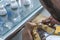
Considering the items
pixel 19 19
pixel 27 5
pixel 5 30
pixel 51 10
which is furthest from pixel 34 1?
pixel 51 10

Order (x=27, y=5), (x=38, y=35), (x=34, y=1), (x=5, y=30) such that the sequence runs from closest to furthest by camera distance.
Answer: (x=38, y=35)
(x=5, y=30)
(x=27, y=5)
(x=34, y=1)

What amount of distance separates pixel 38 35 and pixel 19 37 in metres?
0.35

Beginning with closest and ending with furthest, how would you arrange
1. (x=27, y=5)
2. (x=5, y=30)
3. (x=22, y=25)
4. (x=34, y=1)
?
(x=5, y=30) → (x=22, y=25) → (x=27, y=5) → (x=34, y=1)

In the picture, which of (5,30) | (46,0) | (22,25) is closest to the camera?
(46,0)

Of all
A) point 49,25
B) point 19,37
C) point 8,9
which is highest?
point 8,9

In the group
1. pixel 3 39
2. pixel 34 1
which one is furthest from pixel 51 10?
pixel 34 1

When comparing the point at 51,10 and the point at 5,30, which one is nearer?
→ the point at 51,10

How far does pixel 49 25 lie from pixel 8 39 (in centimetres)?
35

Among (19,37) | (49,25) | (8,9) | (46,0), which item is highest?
(46,0)

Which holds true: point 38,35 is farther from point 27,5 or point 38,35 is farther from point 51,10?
point 27,5

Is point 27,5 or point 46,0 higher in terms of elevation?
point 46,0

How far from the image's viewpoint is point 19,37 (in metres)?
1.40

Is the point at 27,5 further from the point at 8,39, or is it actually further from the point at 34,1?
the point at 8,39

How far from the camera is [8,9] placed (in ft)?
4.52
